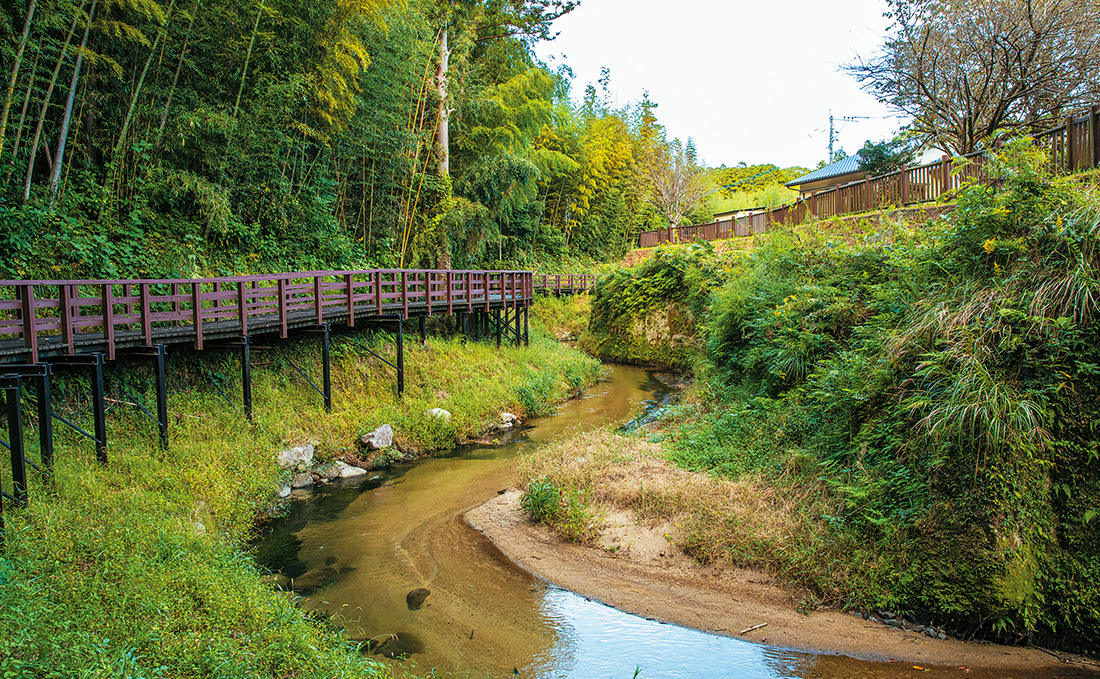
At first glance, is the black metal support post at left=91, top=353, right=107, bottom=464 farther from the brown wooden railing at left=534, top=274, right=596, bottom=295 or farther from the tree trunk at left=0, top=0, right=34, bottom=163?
the brown wooden railing at left=534, top=274, right=596, bottom=295

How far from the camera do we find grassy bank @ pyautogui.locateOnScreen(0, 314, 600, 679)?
423 cm

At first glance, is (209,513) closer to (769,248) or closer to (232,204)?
(232,204)

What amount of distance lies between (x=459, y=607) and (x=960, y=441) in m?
5.48

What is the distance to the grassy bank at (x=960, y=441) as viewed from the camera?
18.1ft

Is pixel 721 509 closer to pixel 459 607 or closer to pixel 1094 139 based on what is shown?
pixel 459 607

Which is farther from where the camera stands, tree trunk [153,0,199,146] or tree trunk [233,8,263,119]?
tree trunk [233,8,263,119]

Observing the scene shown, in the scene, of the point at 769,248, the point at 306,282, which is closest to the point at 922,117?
the point at 769,248

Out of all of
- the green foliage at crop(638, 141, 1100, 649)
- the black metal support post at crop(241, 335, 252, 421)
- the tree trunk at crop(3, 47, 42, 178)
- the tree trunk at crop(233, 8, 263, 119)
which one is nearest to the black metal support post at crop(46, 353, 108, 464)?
the black metal support post at crop(241, 335, 252, 421)

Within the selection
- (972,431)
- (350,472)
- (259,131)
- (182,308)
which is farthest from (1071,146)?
(259,131)

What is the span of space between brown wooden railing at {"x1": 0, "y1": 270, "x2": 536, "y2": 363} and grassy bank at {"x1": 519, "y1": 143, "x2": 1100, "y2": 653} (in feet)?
20.5

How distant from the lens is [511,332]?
21.2 metres

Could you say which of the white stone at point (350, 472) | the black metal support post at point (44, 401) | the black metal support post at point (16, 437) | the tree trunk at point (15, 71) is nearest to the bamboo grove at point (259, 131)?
the tree trunk at point (15, 71)

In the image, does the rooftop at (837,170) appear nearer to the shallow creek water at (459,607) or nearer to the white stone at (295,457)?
the shallow creek water at (459,607)

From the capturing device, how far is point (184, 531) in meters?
6.68
